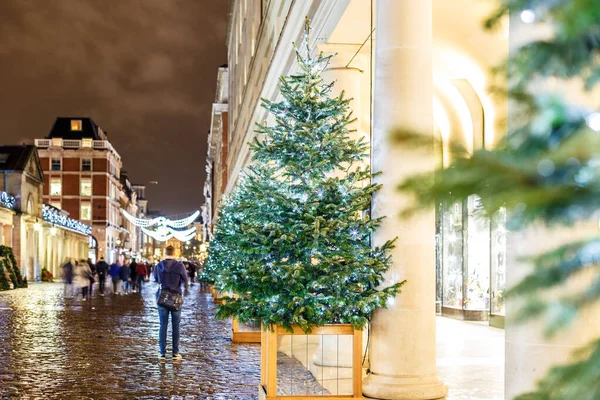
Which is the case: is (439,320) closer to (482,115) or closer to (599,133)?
(482,115)

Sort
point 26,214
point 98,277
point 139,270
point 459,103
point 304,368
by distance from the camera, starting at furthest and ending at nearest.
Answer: point 26,214, point 139,270, point 98,277, point 459,103, point 304,368

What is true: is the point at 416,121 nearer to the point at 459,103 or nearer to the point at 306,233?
the point at 306,233

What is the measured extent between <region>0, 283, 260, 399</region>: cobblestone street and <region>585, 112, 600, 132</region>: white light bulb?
26.1ft

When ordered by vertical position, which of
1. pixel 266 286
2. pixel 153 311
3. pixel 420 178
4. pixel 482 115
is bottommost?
pixel 153 311

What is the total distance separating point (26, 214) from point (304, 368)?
5311cm

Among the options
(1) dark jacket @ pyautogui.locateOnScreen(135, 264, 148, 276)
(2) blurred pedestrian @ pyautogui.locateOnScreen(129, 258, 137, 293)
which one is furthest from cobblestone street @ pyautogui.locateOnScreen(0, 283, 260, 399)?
(1) dark jacket @ pyautogui.locateOnScreen(135, 264, 148, 276)

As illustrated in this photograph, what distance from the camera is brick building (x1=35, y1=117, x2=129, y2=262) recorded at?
99.6 m

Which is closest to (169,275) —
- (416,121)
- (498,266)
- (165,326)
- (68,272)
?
(165,326)

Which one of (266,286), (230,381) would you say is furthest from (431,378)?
(230,381)

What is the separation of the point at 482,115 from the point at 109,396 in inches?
489

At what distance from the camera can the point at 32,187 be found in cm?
6109

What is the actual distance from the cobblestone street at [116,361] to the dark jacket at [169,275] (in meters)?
1.21

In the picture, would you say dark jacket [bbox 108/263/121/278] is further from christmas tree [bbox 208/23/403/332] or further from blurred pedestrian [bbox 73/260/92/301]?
christmas tree [bbox 208/23/403/332]

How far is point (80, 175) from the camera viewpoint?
100 m
